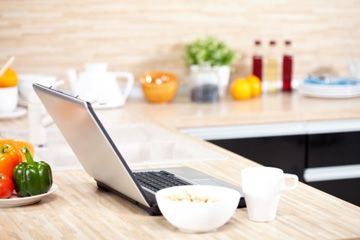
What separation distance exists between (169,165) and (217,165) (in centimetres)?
15

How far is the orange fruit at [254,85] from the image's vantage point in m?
4.28

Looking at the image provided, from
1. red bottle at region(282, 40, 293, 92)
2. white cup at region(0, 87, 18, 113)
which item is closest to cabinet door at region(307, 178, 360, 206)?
red bottle at region(282, 40, 293, 92)

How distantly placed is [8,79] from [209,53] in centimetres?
106

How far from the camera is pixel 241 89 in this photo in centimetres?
420

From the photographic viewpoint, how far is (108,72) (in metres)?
4.05

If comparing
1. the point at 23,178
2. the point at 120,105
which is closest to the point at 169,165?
the point at 23,178

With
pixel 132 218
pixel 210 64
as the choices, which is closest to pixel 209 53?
pixel 210 64

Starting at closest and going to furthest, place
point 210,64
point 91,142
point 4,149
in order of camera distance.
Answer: point 91,142, point 4,149, point 210,64

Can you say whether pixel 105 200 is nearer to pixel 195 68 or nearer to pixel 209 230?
pixel 209 230

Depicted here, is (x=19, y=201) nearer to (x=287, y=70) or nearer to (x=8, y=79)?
(x=8, y=79)

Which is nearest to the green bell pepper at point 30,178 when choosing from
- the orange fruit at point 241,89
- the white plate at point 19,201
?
the white plate at point 19,201

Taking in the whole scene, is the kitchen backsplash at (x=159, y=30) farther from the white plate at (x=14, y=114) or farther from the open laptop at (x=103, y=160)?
the open laptop at (x=103, y=160)

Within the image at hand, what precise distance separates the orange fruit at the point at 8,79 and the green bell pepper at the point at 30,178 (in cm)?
149

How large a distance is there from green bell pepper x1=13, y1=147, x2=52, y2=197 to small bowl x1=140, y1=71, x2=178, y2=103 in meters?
1.85
